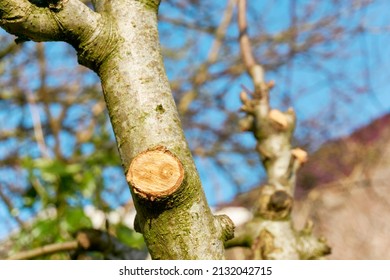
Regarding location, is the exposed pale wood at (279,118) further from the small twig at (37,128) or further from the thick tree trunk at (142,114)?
the small twig at (37,128)

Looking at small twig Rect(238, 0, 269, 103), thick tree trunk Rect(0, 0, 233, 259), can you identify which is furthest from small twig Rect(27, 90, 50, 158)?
thick tree trunk Rect(0, 0, 233, 259)

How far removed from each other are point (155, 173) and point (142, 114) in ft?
0.39

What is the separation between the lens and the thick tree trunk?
940 millimetres

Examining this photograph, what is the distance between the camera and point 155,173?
36.3 inches

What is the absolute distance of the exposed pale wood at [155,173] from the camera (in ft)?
3.03

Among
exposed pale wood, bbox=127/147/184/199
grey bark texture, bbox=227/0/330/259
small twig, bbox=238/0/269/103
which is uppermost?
small twig, bbox=238/0/269/103

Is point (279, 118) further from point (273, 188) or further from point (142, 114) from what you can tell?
point (142, 114)

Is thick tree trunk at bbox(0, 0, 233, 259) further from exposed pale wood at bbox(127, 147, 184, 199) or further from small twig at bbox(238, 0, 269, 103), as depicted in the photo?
small twig at bbox(238, 0, 269, 103)

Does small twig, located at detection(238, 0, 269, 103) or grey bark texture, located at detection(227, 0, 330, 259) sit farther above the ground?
small twig, located at detection(238, 0, 269, 103)

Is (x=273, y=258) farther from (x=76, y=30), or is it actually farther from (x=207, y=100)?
(x=207, y=100)

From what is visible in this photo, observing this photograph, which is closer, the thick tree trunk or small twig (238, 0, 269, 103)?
the thick tree trunk

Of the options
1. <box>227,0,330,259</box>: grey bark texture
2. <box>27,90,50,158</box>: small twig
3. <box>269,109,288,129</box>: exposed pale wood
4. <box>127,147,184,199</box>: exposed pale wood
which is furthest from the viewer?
<box>27,90,50,158</box>: small twig

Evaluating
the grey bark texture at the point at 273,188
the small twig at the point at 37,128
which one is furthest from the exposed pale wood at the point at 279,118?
the small twig at the point at 37,128
